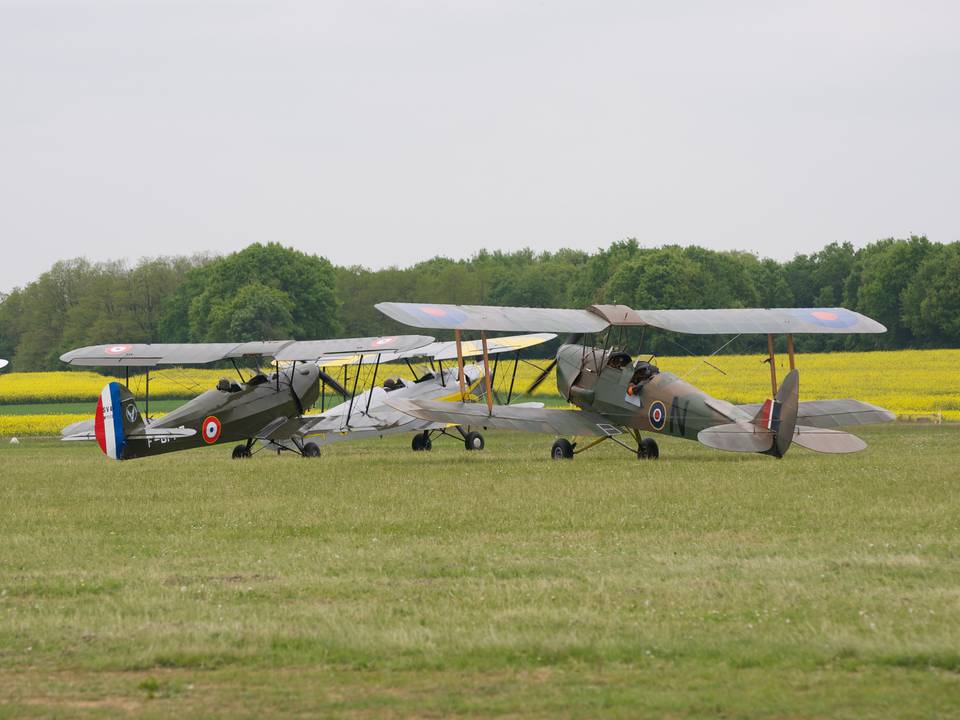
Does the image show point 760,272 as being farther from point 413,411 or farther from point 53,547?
point 53,547

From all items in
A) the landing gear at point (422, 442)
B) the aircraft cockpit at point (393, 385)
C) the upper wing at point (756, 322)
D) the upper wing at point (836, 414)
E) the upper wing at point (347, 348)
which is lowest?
the landing gear at point (422, 442)

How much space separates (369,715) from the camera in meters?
5.69

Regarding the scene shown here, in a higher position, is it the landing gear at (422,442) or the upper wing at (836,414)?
the upper wing at (836,414)

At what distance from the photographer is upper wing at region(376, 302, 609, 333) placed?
18.8 meters

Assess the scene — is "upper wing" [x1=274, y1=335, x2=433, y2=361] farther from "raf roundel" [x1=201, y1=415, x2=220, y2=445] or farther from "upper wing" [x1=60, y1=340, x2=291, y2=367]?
"raf roundel" [x1=201, y1=415, x2=220, y2=445]

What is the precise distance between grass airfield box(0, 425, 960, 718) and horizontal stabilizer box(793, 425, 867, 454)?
63.0 inches

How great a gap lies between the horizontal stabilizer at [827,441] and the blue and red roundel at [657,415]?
1.89 meters

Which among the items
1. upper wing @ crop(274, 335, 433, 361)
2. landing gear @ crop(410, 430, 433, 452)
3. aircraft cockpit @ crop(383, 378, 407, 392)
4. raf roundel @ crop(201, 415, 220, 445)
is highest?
upper wing @ crop(274, 335, 433, 361)

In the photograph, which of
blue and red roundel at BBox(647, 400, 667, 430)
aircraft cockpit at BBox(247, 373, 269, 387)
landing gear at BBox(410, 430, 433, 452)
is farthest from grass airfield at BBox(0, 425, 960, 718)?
landing gear at BBox(410, 430, 433, 452)

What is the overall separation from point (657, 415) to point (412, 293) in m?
67.7

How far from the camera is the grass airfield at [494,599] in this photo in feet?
19.8

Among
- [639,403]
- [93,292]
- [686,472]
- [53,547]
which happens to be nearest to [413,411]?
[639,403]

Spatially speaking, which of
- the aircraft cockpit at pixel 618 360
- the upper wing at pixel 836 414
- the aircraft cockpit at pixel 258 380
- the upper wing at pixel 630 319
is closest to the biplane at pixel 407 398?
the aircraft cockpit at pixel 258 380

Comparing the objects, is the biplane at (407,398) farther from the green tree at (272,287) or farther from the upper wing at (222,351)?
the green tree at (272,287)
